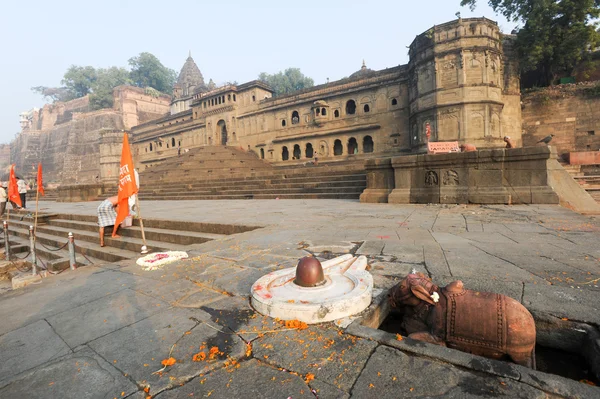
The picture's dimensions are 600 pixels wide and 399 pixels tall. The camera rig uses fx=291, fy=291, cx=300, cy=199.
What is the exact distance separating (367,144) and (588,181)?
18.1 meters

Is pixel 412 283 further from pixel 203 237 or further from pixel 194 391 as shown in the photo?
pixel 203 237

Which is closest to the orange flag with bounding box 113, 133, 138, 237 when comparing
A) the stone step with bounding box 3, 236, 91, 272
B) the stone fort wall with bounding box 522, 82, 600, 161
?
the stone step with bounding box 3, 236, 91, 272

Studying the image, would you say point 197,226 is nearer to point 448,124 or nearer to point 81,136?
point 448,124

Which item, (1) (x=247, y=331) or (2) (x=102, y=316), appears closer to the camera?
(1) (x=247, y=331)

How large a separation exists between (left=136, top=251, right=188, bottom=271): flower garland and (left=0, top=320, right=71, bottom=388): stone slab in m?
1.21

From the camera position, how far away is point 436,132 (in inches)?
855

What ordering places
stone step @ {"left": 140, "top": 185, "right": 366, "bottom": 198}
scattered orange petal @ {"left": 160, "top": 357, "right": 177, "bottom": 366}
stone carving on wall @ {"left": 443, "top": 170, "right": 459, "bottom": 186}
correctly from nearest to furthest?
scattered orange petal @ {"left": 160, "top": 357, "right": 177, "bottom": 366} → stone carving on wall @ {"left": 443, "top": 170, "right": 459, "bottom": 186} → stone step @ {"left": 140, "top": 185, "right": 366, "bottom": 198}

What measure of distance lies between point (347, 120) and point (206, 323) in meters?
29.4

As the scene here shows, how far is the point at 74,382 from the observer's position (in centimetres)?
134

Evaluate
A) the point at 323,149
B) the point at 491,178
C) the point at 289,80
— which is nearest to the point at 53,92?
the point at 289,80

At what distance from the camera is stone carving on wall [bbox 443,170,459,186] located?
7.07 meters

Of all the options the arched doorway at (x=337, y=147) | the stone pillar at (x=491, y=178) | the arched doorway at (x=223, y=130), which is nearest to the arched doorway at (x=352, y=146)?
the arched doorway at (x=337, y=147)

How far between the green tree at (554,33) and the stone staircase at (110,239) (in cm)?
2621

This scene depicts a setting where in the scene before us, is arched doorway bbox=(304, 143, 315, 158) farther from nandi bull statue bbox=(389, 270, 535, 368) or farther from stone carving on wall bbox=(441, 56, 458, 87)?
nandi bull statue bbox=(389, 270, 535, 368)
